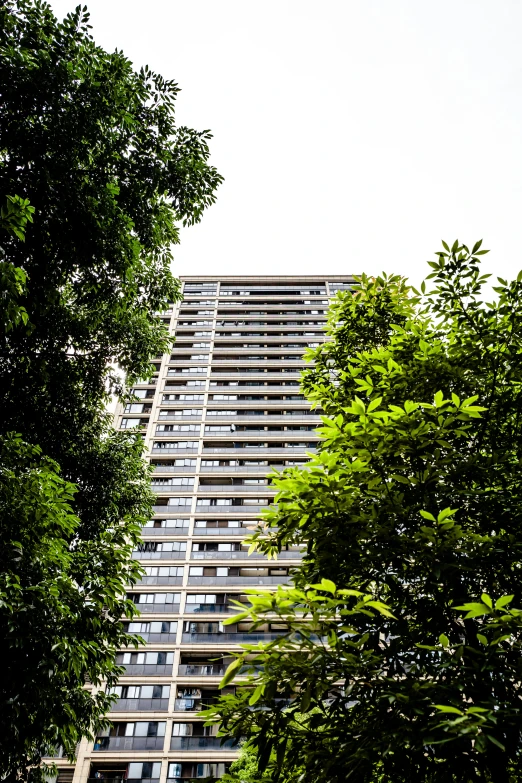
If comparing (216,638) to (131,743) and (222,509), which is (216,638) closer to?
(131,743)

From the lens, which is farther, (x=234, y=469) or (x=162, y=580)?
(x=234, y=469)

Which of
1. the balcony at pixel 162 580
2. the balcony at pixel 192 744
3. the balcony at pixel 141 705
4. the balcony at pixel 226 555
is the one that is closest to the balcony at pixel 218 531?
the balcony at pixel 226 555

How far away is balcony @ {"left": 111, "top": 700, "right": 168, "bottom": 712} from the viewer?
27.4 meters

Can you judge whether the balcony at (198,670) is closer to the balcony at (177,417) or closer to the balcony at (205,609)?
the balcony at (205,609)

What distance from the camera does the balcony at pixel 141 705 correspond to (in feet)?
89.9

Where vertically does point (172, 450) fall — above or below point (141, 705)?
above

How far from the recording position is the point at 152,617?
30.7 metres

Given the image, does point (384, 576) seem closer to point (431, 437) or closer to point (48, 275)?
point (431, 437)

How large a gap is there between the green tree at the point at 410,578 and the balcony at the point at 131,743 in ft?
91.8

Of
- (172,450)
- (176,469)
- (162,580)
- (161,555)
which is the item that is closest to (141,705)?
(162,580)

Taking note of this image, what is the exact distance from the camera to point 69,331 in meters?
10.1

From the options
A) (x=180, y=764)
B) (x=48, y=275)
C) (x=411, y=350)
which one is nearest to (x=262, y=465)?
(x=180, y=764)

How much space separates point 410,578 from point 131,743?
97.1 feet

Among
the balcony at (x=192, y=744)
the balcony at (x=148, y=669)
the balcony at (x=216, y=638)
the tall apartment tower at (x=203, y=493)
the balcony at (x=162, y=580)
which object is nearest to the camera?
the balcony at (x=192, y=744)
